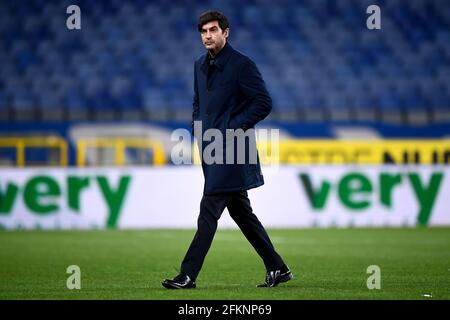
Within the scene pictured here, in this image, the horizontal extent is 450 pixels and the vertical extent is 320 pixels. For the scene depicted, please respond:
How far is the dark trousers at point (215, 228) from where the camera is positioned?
25.7ft

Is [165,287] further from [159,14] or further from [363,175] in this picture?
[159,14]

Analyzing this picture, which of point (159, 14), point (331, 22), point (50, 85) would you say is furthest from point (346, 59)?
point (50, 85)

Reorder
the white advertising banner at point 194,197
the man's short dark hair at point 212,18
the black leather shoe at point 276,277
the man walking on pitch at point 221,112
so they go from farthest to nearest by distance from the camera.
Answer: the white advertising banner at point 194,197
the black leather shoe at point 276,277
the man walking on pitch at point 221,112
the man's short dark hair at point 212,18

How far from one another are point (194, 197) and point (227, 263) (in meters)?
6.82

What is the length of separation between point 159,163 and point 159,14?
7355 mm

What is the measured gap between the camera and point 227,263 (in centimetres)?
1096

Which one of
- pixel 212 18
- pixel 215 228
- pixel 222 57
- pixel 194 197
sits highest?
pixel 212 18

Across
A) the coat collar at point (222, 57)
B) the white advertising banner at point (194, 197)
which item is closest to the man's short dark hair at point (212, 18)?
the coat collar at point (222, 57)

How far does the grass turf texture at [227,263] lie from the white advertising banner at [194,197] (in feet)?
2.20

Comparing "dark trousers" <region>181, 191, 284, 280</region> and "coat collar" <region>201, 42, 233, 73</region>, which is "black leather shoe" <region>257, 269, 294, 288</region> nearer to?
"dark trousers" <region>181, 191, 284, 280</region>

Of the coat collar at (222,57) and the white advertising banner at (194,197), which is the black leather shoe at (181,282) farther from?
the white advertising banner at (194,197)

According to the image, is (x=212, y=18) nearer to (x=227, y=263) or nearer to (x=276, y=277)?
(x=276, y=277)

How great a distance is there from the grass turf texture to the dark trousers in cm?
22

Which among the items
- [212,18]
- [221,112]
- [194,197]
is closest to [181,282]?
[221,112]
